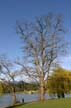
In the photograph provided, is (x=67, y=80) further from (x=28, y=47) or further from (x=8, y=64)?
(x=28, y=47)

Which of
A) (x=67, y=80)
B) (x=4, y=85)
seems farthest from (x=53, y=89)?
(x=4, y=85)

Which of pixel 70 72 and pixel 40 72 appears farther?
pixel 70 72

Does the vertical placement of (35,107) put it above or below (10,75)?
below

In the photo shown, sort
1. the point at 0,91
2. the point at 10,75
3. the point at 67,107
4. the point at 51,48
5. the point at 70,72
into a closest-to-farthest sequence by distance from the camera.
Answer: the point at 67,107
the point at 51,48
the point at 10,75
the point at 0,91
the point at 70,72

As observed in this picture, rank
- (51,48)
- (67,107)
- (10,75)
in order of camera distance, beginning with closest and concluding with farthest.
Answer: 1. (67,107)
2. (51,48)
3. (10,75)

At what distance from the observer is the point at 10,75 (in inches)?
1758

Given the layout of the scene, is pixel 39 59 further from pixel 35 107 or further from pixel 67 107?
pixel 67 107

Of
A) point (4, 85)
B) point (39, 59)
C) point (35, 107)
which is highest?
point (39, 59)

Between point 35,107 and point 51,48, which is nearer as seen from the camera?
point 35,107

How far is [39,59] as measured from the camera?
36.5 m

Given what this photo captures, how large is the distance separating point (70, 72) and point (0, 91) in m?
15.2

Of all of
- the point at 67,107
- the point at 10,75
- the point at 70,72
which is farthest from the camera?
the point at 70,72

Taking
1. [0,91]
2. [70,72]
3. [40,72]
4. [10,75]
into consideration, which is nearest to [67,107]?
[40,72]

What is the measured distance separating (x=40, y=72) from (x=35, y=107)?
11.8 m
